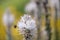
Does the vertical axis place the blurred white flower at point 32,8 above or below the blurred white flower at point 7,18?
above

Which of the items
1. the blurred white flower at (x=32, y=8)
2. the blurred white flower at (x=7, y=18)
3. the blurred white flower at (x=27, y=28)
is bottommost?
the blurred white flower at (x=27, y=28)

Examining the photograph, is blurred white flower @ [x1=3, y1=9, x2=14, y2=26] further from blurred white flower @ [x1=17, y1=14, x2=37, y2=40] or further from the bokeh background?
blurred white flower @ [x1=17, y1=14, x2=37, y2=40]

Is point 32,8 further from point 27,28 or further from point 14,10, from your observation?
point 27,28

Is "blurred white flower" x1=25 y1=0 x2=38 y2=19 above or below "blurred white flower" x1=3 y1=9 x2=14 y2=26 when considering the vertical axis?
above

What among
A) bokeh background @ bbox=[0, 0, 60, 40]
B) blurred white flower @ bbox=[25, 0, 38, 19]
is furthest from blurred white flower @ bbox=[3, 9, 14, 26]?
blurred white flower @ bbox=[25, 0, 38, 19]

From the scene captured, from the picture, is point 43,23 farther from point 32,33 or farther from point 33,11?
point 32,33

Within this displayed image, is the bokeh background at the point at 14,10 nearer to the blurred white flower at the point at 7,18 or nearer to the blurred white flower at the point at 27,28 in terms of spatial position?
the blurred white flower at the point at 7,18

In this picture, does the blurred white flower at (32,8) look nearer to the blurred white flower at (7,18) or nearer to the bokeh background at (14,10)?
the bokeh background at (14,10)

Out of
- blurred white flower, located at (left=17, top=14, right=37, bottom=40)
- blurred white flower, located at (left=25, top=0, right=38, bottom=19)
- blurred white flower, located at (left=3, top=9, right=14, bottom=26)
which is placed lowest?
blurred white flower, located at (left=17, top=14, right=37, bottom=40)

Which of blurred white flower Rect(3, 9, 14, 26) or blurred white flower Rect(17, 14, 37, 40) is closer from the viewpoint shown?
blurred white flower Rect(17, 14, 37, 40)

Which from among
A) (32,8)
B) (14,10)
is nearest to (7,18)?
(14,10)

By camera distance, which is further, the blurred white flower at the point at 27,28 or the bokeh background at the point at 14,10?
the bokeh background at the point at 14,10

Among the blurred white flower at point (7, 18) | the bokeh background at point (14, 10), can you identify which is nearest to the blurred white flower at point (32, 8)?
the bokeh background at point (14, 10)
